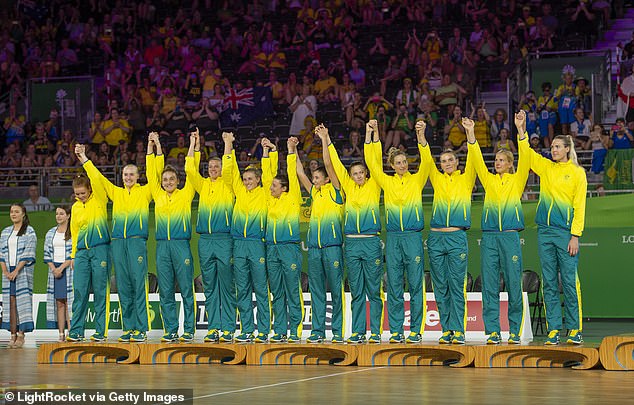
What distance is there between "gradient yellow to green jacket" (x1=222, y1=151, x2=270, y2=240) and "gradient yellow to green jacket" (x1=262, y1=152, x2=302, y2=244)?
0.31 ft

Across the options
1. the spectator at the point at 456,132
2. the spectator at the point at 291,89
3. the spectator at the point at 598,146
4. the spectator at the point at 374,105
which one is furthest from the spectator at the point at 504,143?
the spectator at the point at 291,89

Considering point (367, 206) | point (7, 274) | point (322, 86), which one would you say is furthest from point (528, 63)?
point (7, 274)

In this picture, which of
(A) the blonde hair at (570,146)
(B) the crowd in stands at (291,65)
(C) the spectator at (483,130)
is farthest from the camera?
(B) the crowd in stands at (291,65)

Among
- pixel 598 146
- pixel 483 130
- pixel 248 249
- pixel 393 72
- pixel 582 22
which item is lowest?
pixel 248 249

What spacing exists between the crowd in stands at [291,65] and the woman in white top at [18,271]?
5359mm

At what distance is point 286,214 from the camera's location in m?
12.6

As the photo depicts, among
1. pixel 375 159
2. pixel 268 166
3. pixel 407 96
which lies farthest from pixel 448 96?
pixel 375 159

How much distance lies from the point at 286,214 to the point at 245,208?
51 centimetres

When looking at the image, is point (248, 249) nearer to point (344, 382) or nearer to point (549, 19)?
point (344, 382)

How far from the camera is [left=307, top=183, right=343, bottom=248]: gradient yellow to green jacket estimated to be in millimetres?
12297

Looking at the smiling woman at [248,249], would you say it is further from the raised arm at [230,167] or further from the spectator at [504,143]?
the spectator at [504,143]

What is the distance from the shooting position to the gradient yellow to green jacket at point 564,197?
11258 mm

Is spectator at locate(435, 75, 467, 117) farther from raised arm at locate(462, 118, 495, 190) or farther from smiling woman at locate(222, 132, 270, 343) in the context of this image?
raised arm at locate(462, 118, 495, 190)

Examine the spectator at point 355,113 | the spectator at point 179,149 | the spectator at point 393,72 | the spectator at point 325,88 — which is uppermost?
the spectator at point 393,72
